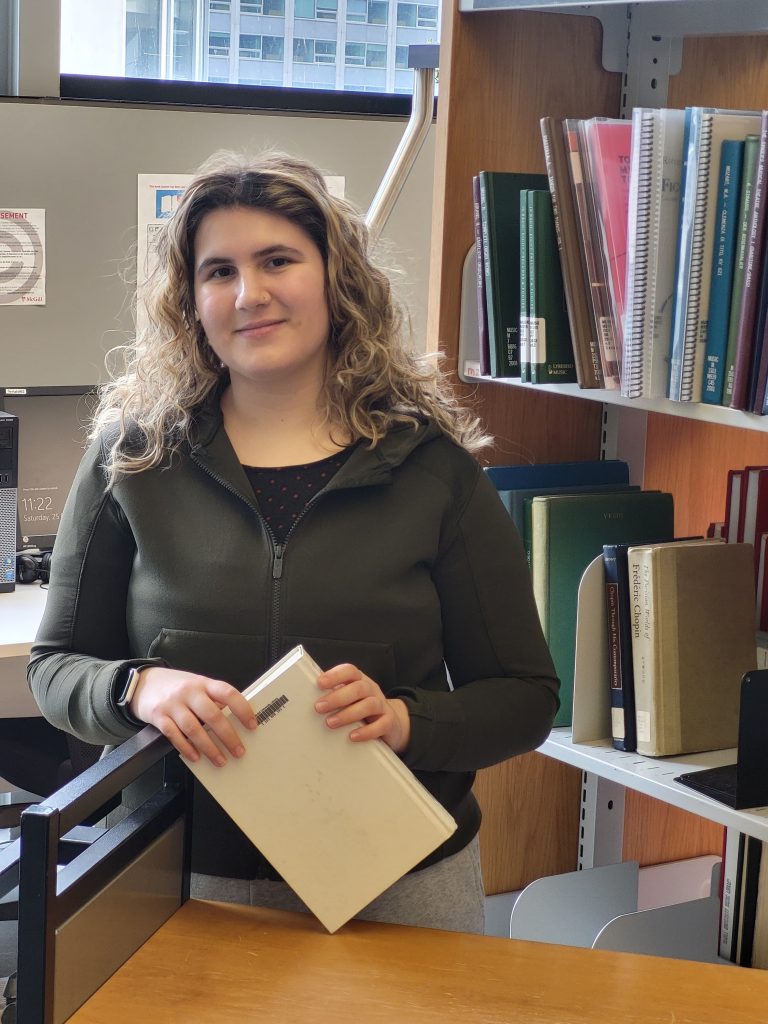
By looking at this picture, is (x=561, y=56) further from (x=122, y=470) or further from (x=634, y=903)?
(x=634, y=903)

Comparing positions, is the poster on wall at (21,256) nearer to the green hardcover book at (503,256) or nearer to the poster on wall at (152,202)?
the poster on wall at (152,202)

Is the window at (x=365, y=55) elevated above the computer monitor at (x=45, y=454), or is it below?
above

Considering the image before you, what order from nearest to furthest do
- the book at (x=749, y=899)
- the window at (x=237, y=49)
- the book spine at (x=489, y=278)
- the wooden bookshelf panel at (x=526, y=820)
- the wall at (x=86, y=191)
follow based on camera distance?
1. the book at (x=749, y=899)
2. the book spine at (x=489, y=278)
3. the wooden bookshelf panel at (x=526, y=820)
4. the wall at (x=86, y=191)
5. the window at (x=237, y=49)

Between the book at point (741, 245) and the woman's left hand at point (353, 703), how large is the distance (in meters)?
0.58

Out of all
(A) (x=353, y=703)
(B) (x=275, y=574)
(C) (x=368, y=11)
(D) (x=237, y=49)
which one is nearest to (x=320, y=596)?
(B) (x=275, y=574)

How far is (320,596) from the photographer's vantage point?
124cm

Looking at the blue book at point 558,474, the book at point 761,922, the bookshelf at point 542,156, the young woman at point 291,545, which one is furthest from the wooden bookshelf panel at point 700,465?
the young woman at point 291,545

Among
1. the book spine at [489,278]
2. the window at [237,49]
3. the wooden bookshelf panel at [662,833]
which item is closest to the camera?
the book spine at [489,278]

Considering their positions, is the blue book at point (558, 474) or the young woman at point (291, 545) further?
the blue book at point (558, 474)

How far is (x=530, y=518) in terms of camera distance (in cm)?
175

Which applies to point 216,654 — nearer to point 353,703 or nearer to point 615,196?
point 353,703

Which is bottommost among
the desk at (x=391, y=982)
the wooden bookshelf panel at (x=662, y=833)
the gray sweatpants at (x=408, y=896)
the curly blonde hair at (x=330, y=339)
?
the wooden bookshelf panel at (x=662, y=833)

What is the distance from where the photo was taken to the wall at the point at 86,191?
2.34 meters

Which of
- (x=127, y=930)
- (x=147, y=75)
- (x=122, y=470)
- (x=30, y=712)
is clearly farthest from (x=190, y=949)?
(x=147, y=75)
